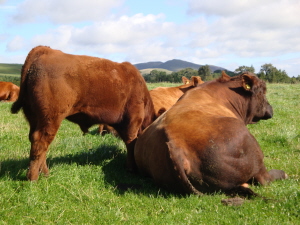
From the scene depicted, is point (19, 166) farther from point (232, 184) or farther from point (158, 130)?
point (232, 184)

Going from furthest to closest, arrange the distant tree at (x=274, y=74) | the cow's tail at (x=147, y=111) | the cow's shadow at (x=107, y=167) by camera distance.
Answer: the distant tree at (x=274, y=74) → the cow's tail at (x=147, y=111) → the cow's shadow at (x=107, y=167)

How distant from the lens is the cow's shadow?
5.40m

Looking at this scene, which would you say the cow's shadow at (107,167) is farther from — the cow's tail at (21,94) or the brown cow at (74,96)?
the cow's tail at (21,94)

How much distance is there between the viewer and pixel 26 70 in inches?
213

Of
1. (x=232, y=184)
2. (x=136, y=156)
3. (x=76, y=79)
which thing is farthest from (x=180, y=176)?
(x=76, y=79)

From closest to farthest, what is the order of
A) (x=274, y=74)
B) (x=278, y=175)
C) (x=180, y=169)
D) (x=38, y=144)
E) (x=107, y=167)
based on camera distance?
1. (x=180, y=169)
2. (x=38, y=144)
3. (x=278, y=175)
4. (x=107, y=167)
5. (x=274, y=74)

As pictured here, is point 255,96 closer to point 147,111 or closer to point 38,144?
point 147,111

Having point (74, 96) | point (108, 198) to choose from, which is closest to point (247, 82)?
point (74, 96)

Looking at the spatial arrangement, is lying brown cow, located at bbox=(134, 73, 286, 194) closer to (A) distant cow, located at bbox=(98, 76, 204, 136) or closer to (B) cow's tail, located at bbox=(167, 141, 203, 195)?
(B) cow's tail, located at bbox=(167, 141, 203, 195)

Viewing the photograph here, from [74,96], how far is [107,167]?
5.18ft

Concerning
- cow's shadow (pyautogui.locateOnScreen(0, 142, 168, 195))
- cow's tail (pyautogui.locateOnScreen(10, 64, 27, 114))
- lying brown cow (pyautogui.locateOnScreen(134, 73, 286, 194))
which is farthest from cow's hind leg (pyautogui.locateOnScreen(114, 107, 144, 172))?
cow's tail (pyautogui.locateOnScreen(10, 64, 27, 114))

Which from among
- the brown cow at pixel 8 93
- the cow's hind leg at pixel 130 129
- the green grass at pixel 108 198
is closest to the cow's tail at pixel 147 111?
the cow's hind leg at pixel 130 129

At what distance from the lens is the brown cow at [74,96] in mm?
5258

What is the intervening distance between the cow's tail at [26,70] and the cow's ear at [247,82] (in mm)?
3798
